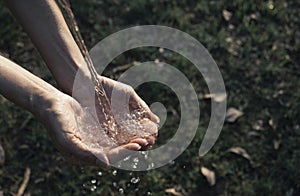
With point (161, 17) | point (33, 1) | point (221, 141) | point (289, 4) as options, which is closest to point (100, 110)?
point (33, 1)

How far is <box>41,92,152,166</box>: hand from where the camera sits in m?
1.89

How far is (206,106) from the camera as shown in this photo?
287cm

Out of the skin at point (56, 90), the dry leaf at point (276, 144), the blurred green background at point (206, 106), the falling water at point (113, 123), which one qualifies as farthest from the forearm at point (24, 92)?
the dry leaf at point (276, 144)

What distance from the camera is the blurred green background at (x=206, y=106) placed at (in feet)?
8.42

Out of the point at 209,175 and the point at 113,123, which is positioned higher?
the point at 113,123

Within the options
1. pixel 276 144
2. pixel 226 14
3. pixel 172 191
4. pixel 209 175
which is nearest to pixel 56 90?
pixel 172 191

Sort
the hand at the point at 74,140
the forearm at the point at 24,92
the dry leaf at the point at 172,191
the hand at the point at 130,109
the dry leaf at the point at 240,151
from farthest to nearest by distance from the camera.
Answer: the dry leaf at the point at 240,151 → the dry leaf at the point at 172,191 → the hand at the point at 130,109 → the forearm at the point at 24,92 → the hand at the point at 74,140

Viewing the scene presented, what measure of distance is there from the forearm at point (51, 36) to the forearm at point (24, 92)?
27 centimetres

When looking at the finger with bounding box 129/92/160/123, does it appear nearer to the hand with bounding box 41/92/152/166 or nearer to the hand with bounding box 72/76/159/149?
the hand with bounding box 72/76/159/149

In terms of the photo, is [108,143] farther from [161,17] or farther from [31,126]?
[161,17]

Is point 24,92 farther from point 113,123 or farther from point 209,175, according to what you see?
point 209,175

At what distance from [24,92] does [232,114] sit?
120 cm

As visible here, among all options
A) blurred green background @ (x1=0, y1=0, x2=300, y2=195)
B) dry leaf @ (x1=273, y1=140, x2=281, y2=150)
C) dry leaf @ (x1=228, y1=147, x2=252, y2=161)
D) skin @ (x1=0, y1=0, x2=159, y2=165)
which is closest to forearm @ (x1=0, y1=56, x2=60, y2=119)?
skin @ (x1=0, y1=0, x2=159, y2=165)

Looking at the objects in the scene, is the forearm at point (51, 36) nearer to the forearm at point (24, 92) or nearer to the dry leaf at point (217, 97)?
the forearm at point (24, 92)
